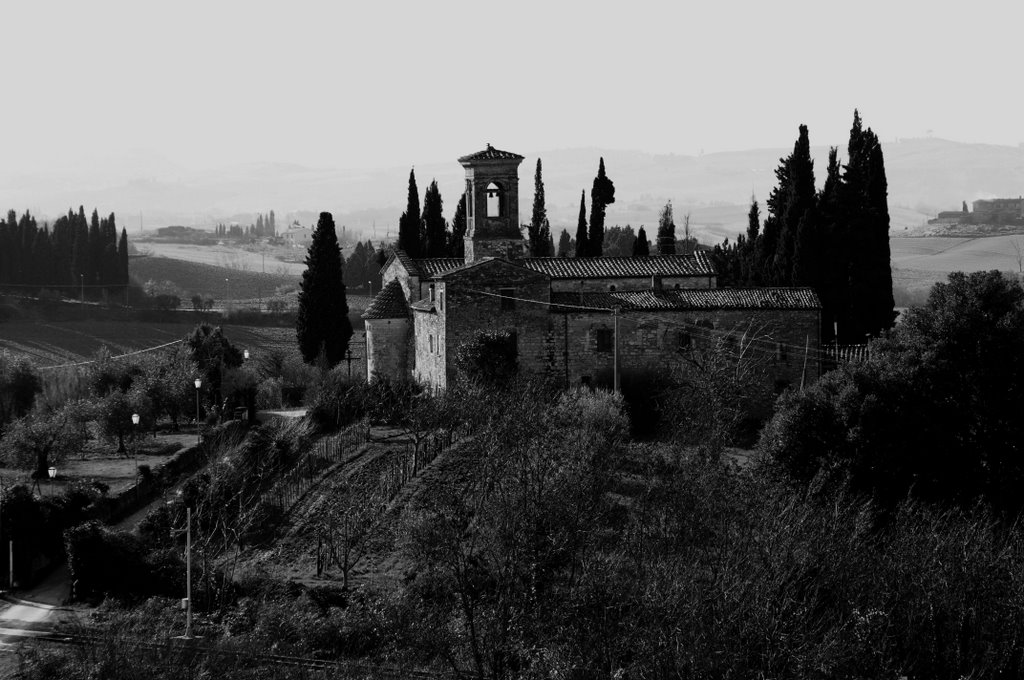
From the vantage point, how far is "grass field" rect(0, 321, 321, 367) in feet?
210

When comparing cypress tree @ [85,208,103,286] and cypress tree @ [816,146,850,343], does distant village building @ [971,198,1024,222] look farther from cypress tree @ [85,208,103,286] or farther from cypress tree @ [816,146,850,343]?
cypress tree @ [816,146,850,343]

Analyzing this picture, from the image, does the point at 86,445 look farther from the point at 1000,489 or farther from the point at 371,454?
the point at 1000,489

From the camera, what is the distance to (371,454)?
112 feet

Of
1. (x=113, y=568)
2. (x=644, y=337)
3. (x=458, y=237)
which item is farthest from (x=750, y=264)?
(x=113, y=568)

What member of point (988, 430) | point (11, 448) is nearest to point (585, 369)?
point (988, 430)

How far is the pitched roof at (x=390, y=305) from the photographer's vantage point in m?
42.2

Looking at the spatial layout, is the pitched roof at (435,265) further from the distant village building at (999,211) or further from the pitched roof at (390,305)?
the distant village building at (999,211)

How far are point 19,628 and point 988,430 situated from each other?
734 inches

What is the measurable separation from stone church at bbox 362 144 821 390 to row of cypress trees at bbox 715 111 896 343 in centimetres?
407

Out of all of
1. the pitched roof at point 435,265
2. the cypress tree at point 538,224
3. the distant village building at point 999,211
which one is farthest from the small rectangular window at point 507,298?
the distant village building at point 999,211

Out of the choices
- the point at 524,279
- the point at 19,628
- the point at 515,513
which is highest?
the point at 524,279

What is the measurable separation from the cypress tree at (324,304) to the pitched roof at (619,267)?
29.0 feet

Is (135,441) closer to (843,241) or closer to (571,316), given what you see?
(571,316)

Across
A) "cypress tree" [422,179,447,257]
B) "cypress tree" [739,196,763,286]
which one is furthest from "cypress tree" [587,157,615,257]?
"cypress tree" [422,179,447,257]
